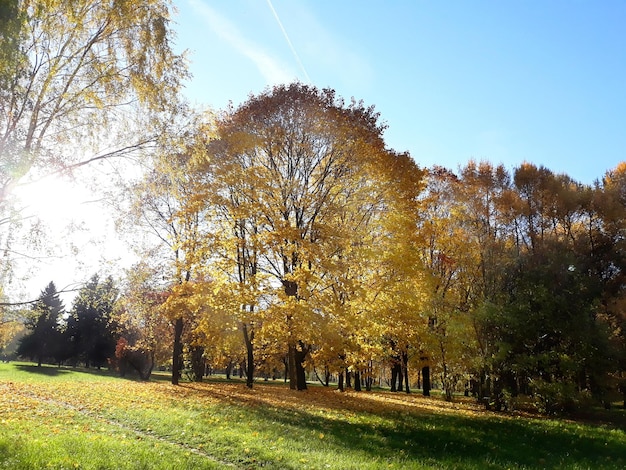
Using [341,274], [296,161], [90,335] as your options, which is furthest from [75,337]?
[341,274]

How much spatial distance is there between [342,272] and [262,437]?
7.66m

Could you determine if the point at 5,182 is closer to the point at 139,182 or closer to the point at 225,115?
the point at 139,182

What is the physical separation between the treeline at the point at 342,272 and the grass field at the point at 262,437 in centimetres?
344

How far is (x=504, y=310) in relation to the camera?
66.7 ft

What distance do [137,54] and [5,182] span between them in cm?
455

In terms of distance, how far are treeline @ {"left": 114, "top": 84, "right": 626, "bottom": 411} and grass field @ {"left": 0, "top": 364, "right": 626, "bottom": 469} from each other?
135 inches

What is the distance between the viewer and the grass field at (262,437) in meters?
7.37

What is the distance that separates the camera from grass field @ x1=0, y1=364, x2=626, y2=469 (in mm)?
7367

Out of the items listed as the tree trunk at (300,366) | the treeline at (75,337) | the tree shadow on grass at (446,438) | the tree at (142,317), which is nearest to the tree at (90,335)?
the treeline at (75,337)

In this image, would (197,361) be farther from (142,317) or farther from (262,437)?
(262,437)

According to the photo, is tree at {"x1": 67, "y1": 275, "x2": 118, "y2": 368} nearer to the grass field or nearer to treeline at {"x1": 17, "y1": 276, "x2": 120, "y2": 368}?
treeline at {"x1": 17, "y1": 276, "x2": 120, "y2": 368}

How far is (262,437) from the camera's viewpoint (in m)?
9.90

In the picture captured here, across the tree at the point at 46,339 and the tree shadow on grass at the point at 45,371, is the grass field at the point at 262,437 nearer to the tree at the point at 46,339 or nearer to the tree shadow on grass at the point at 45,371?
the tree shadow on grass at the point at 45,371

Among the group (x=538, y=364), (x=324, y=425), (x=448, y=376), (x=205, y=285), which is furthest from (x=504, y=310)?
(x=205, y=285)
